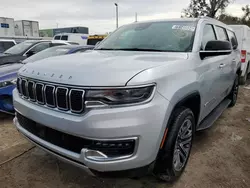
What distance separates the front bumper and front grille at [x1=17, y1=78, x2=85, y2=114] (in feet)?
0.26

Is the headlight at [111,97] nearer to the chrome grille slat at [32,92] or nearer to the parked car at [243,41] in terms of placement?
the chrome grille slat at [32,92]

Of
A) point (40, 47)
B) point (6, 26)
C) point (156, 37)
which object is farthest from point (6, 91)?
point (6, 26)

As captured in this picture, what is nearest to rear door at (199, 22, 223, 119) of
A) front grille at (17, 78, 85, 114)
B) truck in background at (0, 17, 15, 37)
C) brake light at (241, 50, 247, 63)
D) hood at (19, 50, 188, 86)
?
hood at (19, 50, 188, 86)

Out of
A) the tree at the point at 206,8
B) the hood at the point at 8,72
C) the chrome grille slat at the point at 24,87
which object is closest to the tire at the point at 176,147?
the chrome grille slat at the point at 24,87

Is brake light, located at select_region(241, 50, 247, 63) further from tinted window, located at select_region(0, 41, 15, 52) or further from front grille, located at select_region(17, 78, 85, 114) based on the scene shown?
tinted window, located at select_region(0, 41, 15, 52)

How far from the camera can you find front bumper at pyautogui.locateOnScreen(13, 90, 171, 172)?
6.23 ft

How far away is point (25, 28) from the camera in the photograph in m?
22.1

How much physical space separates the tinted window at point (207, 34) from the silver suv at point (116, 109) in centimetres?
32

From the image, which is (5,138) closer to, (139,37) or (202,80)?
(139,37)

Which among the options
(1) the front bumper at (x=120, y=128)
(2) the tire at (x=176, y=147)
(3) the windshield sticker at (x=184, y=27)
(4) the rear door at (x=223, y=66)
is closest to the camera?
(1) the front bumper at (x=120, y=128)

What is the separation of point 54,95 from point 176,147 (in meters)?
1.33

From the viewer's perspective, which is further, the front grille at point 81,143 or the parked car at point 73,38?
the parked car at point 73,38

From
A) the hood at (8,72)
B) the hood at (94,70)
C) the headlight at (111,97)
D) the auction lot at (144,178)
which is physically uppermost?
the hood at (94,70)

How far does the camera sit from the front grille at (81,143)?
1.95 m
